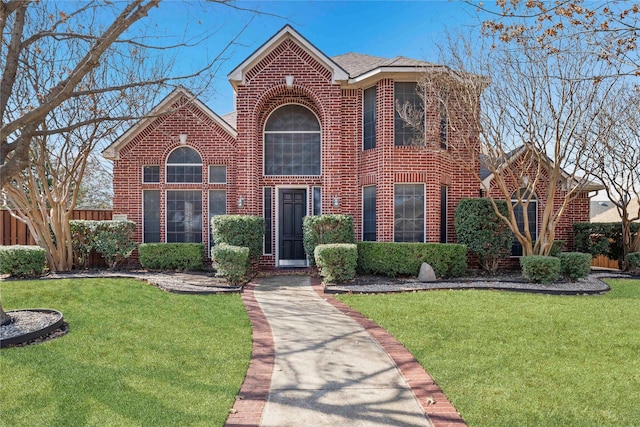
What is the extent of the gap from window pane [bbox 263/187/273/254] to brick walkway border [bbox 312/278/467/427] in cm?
648

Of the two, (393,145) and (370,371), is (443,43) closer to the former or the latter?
(393,145)

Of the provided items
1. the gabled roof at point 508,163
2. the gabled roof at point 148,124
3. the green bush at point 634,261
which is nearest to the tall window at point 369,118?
the gabled roof at point 508,163

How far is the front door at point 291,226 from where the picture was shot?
1266 cm

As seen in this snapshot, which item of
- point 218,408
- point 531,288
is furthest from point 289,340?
point 531,288

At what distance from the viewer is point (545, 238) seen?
10.6 m

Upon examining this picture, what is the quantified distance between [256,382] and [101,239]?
31.5ft

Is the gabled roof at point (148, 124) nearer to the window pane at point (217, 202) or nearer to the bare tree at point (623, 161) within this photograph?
the window pane at point (217, 202)

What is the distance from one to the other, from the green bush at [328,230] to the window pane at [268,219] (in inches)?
82.1

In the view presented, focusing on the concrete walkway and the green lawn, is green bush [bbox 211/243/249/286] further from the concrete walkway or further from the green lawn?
the concrete walkway

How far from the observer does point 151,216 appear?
1296cm

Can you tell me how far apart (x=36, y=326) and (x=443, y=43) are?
1099cm

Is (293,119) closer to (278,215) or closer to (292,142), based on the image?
(292,142)

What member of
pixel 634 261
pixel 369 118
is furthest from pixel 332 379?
pixel 634 261

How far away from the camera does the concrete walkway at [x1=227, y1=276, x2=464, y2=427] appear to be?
348cm
